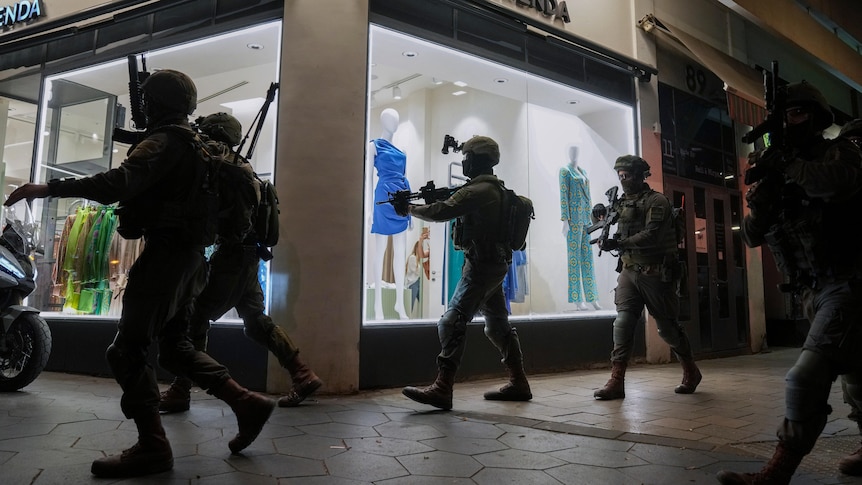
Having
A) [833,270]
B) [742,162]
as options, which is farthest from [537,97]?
[833,270]

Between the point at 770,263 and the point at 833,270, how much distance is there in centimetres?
993

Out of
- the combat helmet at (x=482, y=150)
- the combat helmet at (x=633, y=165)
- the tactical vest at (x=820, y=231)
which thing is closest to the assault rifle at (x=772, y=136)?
the tactical vest at (x=820, y=231)

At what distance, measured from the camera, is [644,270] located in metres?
4.93

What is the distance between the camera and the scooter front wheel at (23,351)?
4.57 meters

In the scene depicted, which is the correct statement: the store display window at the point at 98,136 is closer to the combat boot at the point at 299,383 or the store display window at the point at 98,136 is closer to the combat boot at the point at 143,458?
the combat boot at the point at 299,383

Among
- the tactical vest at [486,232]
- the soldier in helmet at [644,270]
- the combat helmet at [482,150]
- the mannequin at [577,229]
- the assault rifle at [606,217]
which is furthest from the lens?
the mannequin at [577,229]

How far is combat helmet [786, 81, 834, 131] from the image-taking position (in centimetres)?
253

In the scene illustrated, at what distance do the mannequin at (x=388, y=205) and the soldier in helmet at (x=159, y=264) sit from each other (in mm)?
2770

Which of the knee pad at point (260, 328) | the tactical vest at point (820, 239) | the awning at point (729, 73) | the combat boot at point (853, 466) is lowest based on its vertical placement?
the combat boot at point (853, 466)

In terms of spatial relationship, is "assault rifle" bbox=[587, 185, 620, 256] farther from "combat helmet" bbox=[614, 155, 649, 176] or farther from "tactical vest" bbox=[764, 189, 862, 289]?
"tactical vest" bbox=[764, 189, 862, 289]

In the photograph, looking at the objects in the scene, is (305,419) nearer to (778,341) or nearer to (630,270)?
(630,270)

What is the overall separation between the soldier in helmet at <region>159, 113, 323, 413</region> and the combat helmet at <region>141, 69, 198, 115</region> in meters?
0.53

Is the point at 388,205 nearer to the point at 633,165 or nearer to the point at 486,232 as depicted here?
the point at 486,232

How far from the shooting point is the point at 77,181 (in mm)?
2346
